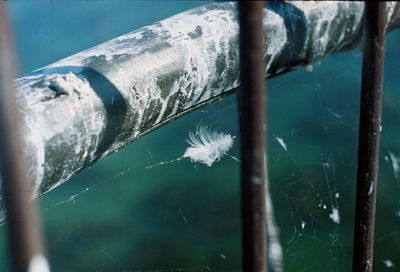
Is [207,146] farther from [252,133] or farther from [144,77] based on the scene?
[252,133]

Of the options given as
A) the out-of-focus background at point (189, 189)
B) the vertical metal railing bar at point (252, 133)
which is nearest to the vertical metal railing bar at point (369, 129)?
the vertical metal railing bar at point (252, 133)

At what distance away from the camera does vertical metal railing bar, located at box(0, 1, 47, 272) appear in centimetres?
81

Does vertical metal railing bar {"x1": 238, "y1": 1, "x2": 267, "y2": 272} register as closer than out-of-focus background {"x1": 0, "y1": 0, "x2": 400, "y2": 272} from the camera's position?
Yes

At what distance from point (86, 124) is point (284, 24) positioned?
29.2 inches

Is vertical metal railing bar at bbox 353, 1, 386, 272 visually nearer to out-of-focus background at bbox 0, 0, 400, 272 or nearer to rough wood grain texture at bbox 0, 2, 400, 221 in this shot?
rough wood grain texture at bbox 0, 2, 400, 221

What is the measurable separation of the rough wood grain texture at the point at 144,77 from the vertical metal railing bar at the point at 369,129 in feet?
1.56

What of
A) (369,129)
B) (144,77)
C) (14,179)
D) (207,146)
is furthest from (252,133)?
(207,146)

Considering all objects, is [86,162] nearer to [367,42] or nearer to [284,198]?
[367,42]

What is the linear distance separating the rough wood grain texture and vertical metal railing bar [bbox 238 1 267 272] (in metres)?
0.49

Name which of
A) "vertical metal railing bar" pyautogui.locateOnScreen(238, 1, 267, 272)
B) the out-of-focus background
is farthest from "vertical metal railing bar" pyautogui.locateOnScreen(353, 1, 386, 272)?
the out-of-focus background

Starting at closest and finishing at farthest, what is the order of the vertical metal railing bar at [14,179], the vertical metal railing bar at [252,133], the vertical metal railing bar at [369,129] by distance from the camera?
1. the vertical metal railing bar at [14,179]
2. the vertical metal railing bar at [252,133]
3. the vertical metal railing bar at [369,129]

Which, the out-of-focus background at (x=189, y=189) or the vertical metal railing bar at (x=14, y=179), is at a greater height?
the vertical metal railing bar at (x=14, y=179)

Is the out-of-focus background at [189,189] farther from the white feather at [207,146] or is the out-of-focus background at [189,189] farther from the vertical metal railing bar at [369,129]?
the vertical metal railing bar at [369,129]

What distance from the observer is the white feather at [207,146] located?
2.25 m
